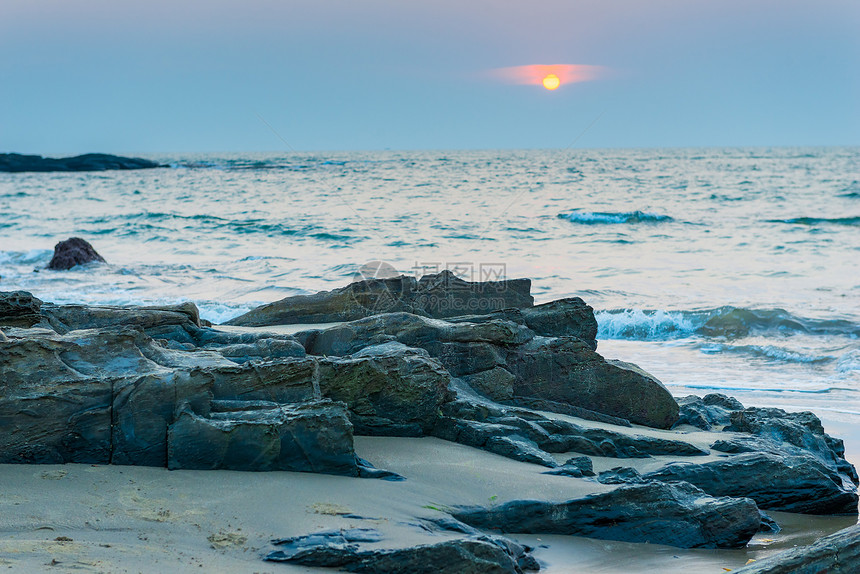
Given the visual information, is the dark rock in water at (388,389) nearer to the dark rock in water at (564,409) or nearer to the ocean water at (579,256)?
the dark rock in water at (564,409)

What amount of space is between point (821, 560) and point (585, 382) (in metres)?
3.20

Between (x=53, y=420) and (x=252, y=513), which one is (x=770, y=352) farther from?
(x=53, y=420)

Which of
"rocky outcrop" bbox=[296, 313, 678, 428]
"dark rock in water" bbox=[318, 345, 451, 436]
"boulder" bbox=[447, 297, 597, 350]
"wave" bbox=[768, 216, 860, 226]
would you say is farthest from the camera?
"wave" bbox=[768, 216, 860, 226]

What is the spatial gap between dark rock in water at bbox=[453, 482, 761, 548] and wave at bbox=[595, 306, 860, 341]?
28.5ft

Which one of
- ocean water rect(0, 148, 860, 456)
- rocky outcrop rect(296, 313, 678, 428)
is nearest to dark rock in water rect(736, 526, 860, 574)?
rocky outcrop rect(296, 313, 678, 428)

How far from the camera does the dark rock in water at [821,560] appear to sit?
3.44 meters

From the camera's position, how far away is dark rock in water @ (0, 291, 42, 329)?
5919 millimetres

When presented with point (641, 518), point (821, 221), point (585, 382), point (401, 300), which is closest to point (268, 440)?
point (641, 518)

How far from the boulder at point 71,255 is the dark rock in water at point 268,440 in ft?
56.4

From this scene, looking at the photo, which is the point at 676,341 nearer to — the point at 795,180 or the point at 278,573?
the point at 278,573

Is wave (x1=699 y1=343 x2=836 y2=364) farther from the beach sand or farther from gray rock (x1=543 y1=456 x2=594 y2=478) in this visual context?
gray rock (x1=543 y1=456 x2=594 y2=478)

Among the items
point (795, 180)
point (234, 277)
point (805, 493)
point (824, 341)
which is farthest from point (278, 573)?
point (795, 180)

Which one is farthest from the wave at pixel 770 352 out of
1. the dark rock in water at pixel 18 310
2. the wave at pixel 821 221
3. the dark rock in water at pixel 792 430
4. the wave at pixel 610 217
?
the wave at pixel 821 221

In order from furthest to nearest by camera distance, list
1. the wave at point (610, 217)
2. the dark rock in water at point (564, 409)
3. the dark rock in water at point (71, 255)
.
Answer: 1. the wave at point (610, 217)
2. the dark rock in water at point (71, 255)
3. the dark rock in water at point (564, 409)
